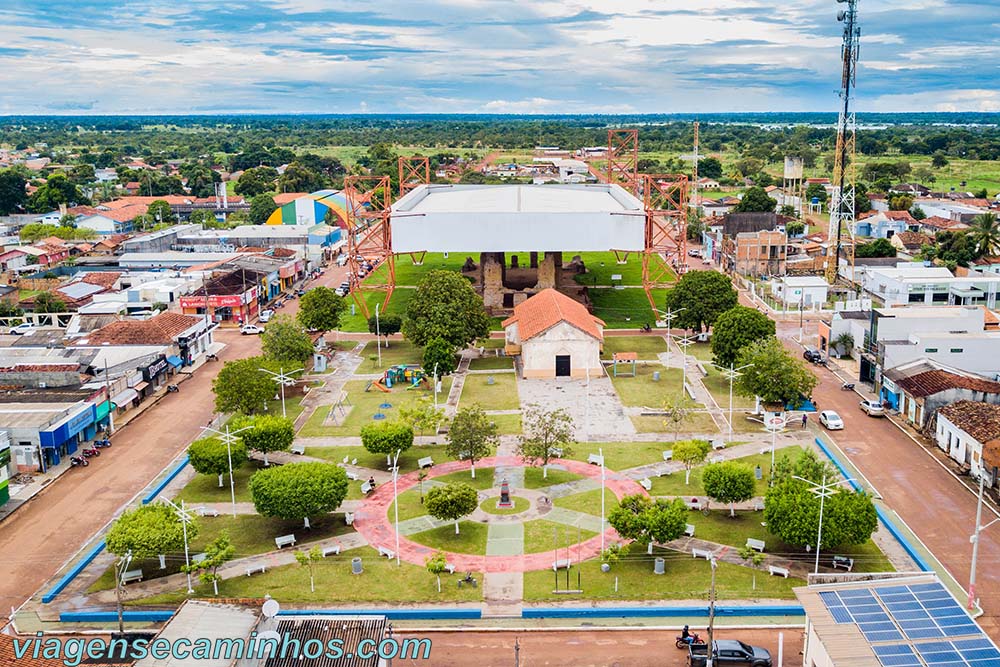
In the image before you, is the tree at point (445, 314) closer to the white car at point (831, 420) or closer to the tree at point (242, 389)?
the tree at point (242, 389)

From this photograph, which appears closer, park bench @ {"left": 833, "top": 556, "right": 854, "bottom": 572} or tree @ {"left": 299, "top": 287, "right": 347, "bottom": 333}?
park bench @ {"left": 833, "top": 556, "right": 854, "bottom": 572}

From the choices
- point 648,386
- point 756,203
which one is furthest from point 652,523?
point 756,203

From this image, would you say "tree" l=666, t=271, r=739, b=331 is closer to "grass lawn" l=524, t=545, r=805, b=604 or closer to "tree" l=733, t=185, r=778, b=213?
"grass lawn" l=524, t=545, r=805, b=604

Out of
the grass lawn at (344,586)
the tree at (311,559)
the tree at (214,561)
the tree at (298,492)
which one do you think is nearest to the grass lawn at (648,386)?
the tree at (298,492)

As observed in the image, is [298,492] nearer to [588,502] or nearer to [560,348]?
[588,502]

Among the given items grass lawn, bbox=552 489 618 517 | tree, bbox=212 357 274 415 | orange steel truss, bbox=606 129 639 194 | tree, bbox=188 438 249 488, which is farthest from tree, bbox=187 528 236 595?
orange steel truss, bbox=606 129 639 194

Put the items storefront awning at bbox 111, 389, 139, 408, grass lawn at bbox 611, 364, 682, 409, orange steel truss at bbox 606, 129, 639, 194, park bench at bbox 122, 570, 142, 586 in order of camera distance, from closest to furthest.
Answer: park bench at bbox 122, 570, 142, 586
storefront awning at bbox 111, 389, 139, 408
grass lawn at bbox 611, 364, 682, 409
orange steel truss at bbox 606, 129, 639, 194

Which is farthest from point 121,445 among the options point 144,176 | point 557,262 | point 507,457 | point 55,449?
point 144,176
